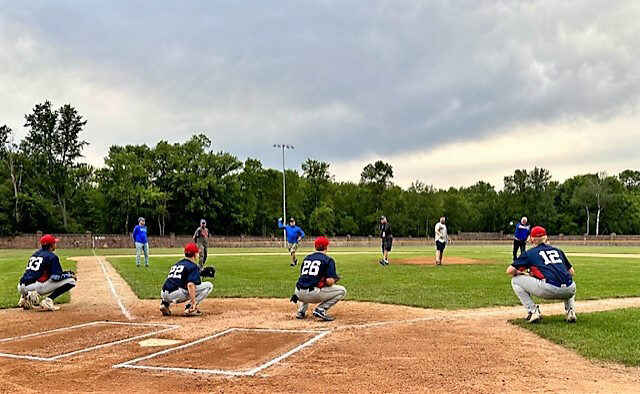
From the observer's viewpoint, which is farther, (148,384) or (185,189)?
(185,189)

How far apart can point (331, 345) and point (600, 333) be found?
13.4 ft

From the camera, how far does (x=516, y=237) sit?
21.5 meters

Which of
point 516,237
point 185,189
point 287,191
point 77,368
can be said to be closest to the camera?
point 77,368

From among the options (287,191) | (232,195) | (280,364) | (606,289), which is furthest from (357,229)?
(280,364)

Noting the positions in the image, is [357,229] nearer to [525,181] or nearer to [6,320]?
[525,181]

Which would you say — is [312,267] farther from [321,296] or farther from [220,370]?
[220,370]

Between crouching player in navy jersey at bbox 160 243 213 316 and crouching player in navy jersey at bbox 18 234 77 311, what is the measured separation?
2644mm

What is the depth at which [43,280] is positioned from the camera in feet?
37.2

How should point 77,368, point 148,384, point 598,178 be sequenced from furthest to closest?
point 598,178
point 77,368
point 148,384

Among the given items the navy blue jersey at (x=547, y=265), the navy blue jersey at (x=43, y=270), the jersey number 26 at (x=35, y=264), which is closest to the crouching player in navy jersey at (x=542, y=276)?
the navy blue jersey at (x=547, y=265)

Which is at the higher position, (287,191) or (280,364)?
(287,191)

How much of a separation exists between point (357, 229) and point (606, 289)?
82518 mm

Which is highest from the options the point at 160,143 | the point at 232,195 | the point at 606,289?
the point at 160,143

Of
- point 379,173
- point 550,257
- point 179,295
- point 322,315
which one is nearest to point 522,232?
point 550,257
